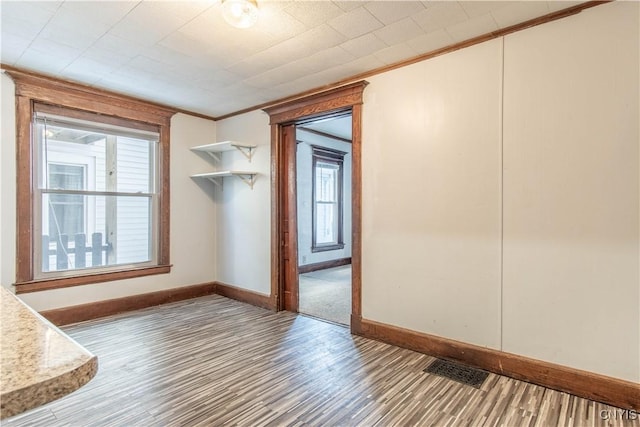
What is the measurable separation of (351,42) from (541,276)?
2.21 metres

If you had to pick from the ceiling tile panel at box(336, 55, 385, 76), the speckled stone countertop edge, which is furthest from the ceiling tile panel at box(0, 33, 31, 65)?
the speckled stone countertop edge

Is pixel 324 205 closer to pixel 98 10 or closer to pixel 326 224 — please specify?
pixel 326 224

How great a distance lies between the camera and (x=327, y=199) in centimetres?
724

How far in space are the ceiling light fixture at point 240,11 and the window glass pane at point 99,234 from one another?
292 centimetres

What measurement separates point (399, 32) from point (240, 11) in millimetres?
1174

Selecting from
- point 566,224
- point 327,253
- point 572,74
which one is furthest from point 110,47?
point 327,253

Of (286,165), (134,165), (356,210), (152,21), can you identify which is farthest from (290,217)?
(152,21)

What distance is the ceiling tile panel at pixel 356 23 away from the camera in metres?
2.30

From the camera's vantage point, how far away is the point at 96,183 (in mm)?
3941

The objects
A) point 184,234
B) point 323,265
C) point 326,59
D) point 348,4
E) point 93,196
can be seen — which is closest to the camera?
point 348,4

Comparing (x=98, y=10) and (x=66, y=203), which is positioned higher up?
(x=98, y=10)

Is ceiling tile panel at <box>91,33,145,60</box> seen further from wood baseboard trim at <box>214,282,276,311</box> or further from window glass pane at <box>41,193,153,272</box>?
wood baseboard trim at <box>214,282,276,311</box>

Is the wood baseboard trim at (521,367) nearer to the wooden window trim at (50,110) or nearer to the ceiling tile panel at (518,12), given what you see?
the ceiling tile panel at (518,12)

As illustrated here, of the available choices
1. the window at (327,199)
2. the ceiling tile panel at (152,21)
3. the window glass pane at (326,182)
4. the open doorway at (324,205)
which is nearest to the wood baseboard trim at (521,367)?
the open doorway at (324,205)
